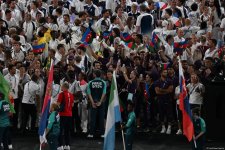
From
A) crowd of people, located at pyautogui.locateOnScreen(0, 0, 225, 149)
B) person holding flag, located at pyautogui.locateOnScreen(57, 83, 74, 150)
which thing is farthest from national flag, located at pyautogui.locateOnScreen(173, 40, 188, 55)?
person holding flag, located at pyautogui.locateOnScreen(57, 83, 74, 150)

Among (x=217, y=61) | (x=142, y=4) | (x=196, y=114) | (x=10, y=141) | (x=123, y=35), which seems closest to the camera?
(x=196, y=114)

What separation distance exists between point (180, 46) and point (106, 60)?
2621 mm

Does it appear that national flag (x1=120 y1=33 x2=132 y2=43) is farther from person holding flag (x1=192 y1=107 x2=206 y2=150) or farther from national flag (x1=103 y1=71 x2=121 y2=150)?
person holding flag (x1=192 y1=107 x2=206 y2=150)

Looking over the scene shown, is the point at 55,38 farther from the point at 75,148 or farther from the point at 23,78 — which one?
the point at 75,148

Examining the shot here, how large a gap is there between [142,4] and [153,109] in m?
5.90

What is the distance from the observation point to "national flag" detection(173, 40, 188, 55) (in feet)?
100

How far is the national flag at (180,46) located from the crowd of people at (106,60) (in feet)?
0.11

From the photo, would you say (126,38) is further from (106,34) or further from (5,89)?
(5,89)

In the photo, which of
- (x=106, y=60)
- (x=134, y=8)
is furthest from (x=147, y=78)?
(x=134, y=8)

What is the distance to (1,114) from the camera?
2547 centimetres

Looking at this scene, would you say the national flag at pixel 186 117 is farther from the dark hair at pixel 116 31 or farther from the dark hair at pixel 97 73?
the dark hair at pixel 116 31

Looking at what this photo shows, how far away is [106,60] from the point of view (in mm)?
29828

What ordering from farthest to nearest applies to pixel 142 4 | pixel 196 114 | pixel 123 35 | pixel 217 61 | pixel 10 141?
1. pixel 142 4
2. pixel 123 35
3. pixel 217 61
4. pixel 10 141
5. pixel 196 114

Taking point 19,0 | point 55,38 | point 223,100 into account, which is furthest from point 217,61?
point 19,0
